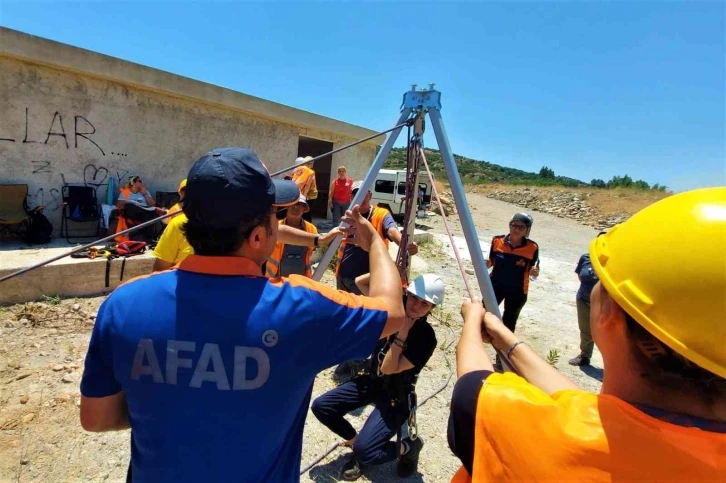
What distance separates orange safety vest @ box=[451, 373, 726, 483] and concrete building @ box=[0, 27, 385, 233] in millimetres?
7452

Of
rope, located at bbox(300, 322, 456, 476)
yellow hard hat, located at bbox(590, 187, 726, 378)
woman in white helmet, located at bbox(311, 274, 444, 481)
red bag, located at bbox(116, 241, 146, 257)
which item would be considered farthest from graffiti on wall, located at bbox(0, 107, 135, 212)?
yellow hard hat, located at bbox(590, 187, 726, 378)

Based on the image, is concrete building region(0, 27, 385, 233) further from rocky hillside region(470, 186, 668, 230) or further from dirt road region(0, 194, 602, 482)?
rocky hillside region(470, 186, 668, 230)

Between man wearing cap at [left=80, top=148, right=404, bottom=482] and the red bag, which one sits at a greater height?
man wearing cap at [left=80, top=148, right=404, bottom=482]

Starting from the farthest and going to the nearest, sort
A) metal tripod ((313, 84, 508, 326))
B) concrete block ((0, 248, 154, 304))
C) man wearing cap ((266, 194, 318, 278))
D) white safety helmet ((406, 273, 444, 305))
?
concrete block ((0, 248, 154, 304)) < man wearing cap ((266, 194, 318, 278)) < white safety helmet ((406, 273, 444, 305)) < metal tripod ((313, 84, 508, 326))

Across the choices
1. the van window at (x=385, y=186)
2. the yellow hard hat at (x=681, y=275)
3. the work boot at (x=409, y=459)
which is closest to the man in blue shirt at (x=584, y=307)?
the work boot at (x=409, y=459)

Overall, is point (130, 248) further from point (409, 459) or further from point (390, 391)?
point (409, 459)

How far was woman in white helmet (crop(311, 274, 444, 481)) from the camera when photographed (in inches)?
99.2

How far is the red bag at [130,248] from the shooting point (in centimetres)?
519

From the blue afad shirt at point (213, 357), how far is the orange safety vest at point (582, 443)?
0.39 meters

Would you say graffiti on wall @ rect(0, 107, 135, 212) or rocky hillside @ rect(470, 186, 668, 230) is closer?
graffiti on wall @ rect(0, 107, 135, 212)

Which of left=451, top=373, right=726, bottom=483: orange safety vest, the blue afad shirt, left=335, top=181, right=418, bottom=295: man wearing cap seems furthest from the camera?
left=335, top=181, right=418, bottom=295: man wearing cap

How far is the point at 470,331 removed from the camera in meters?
1.19

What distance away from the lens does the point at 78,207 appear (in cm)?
624

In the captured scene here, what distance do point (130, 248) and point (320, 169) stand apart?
7940 mm
